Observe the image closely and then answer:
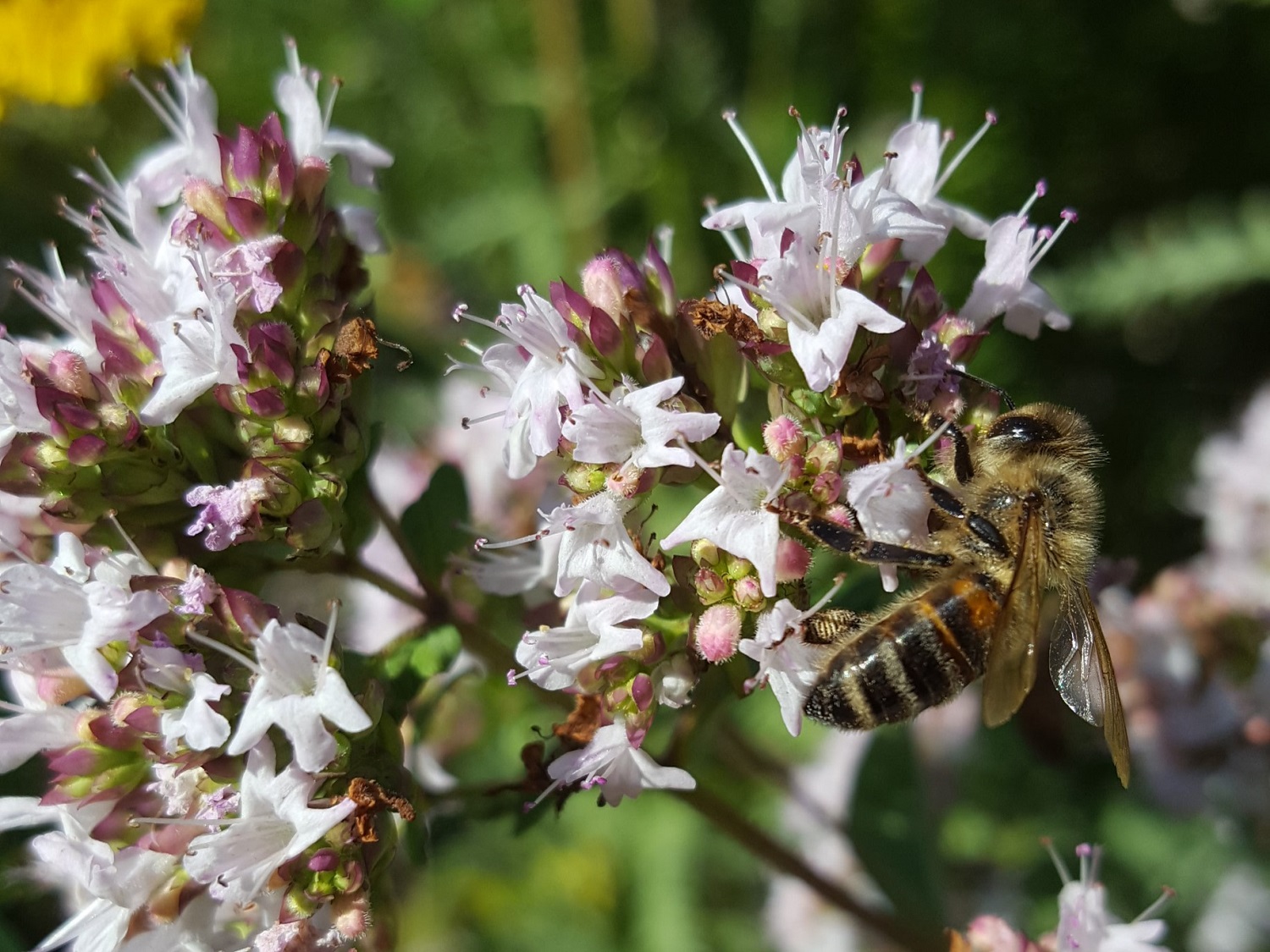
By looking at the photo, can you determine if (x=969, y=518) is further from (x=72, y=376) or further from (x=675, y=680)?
(x=72, y=376)

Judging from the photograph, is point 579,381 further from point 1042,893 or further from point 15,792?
point 1042,893

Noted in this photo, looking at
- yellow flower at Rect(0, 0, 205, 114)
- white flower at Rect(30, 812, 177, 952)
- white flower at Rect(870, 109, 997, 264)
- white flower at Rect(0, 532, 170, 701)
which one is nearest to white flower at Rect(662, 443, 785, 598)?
white flower at Rect(870, 109, 997, 264)

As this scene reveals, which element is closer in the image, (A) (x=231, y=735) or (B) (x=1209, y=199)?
(A) (x=231, y=735)

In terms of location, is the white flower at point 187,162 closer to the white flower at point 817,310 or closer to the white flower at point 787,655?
the white flower at point 817,310

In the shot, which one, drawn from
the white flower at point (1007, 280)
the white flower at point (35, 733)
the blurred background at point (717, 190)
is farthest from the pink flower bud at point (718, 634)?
the blurred background at point (717, 190)

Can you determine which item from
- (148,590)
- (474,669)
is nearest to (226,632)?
(148,590)
